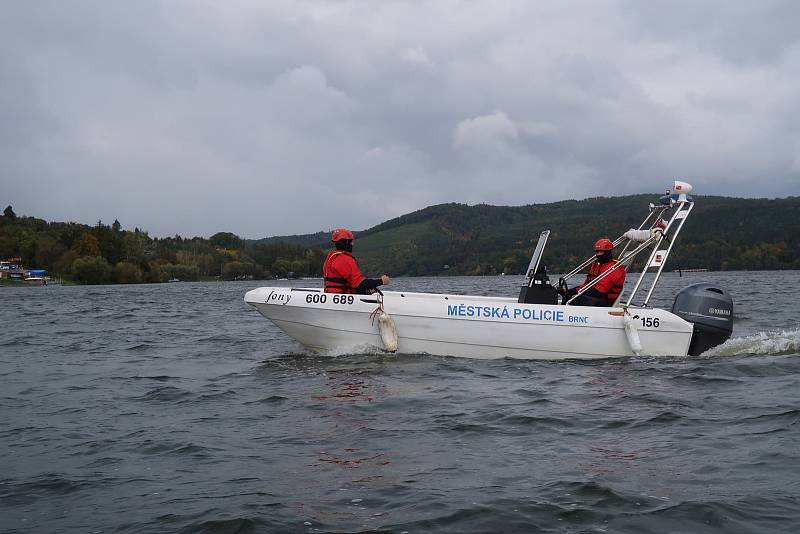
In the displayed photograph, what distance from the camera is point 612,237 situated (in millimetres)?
124438

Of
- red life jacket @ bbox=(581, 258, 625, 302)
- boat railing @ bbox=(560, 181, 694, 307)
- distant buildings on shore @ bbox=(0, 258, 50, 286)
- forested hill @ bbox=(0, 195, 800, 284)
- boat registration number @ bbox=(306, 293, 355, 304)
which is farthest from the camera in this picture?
forested hill @ bbox=(0, 195, 800, 284)

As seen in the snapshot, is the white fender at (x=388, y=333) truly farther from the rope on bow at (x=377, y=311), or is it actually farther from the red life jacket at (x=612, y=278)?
the red life jacket at (x=612, y=278)

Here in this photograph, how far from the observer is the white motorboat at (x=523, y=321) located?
12.1 m

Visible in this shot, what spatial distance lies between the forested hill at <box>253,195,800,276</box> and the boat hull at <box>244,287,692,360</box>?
3036 inches

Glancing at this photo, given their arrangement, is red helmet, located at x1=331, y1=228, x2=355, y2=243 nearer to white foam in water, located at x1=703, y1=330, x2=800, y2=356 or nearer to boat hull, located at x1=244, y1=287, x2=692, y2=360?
boat hull, located at x1=244, y1=287, x2=692, y2=360

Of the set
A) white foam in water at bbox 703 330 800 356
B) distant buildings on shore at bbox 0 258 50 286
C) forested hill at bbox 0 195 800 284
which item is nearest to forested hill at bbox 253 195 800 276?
forested hill at bbox 0 195 800 284

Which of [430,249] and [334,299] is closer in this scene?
[334,299]

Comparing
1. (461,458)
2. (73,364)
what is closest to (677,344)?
(461,458)

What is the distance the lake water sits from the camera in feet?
16.8

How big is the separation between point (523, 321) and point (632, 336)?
6.16 feet

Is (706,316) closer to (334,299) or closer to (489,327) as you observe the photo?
(489,327)

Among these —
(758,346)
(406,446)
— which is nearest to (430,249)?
(758,346)

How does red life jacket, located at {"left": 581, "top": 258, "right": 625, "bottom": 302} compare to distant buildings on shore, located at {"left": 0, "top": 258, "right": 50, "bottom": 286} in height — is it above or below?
above

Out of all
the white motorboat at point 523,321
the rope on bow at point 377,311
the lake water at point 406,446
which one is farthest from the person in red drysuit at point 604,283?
the rope on bow at point 377,311
